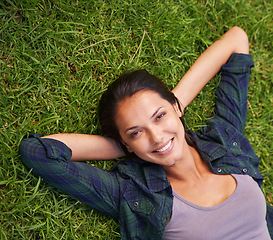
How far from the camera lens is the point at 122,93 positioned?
2578 millimetres

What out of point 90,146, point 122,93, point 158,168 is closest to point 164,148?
point 158,168

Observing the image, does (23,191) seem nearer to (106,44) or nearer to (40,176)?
(40,176)

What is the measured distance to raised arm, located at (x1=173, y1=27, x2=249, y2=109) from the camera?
308 cm

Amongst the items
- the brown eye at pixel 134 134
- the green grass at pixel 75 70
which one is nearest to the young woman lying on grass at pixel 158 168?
the brown eye at pixel 134 134

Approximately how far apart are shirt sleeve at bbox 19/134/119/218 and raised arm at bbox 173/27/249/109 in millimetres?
1022

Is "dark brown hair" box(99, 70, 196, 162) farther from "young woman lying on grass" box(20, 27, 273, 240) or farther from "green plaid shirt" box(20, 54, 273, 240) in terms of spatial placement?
"green plaid shirt" box(20, 54, 273, 240)

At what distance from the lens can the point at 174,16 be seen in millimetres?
3395

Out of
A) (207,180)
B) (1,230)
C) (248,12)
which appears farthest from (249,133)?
(1,230)

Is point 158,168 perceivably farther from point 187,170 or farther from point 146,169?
point 187,170

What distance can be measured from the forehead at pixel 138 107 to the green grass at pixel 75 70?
0.59m

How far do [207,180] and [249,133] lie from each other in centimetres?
99

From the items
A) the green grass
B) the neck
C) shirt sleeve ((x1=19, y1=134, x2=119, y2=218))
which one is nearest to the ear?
the neck

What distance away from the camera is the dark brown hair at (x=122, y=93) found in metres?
2.59

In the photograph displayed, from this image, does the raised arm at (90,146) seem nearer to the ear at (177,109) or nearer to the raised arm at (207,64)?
the ear at (177,109)
